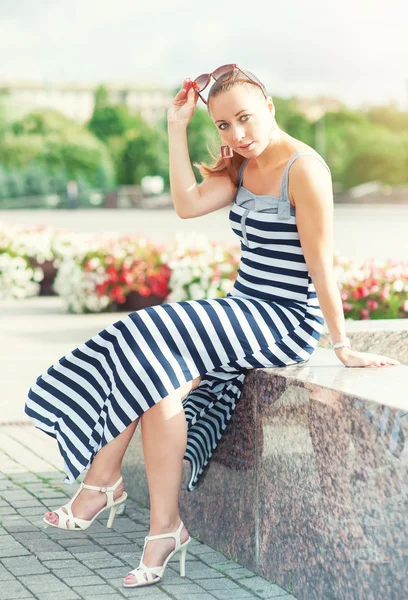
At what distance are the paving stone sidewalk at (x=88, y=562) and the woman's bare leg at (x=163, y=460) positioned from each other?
0.14 m

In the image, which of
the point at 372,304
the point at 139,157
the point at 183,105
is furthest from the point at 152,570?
the point at 139,157

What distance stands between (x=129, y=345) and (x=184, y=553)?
750mm

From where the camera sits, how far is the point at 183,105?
379 cm

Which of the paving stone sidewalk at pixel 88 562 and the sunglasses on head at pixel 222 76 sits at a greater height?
the sunglasses on head at pixel 222 76

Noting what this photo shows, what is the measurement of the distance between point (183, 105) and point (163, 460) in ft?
4.21

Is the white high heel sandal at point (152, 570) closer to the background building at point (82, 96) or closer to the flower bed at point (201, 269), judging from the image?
the flower bed at point (201, 269)

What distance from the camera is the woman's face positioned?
139 inches

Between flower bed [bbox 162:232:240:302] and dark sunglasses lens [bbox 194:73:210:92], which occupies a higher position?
dark sunglasses lens [bbox 194:73:210:92]

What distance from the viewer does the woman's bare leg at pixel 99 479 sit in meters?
3.70

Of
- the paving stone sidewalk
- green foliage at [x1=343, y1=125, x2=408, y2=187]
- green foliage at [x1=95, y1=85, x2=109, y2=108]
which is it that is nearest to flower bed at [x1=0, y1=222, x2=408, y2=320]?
the paving stone sidewalk

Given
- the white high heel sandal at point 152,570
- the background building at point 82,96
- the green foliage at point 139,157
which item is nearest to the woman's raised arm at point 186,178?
the white high heel sandal at point 152,570

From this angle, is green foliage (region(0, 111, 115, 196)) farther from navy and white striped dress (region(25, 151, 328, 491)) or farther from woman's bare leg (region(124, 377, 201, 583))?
woman's bare leg (region(124, 377, 201, 583))

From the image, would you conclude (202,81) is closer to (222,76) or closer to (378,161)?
(222,76)

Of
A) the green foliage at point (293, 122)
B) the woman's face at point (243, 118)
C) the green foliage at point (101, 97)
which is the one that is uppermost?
the green foliage at point (101, 97)
